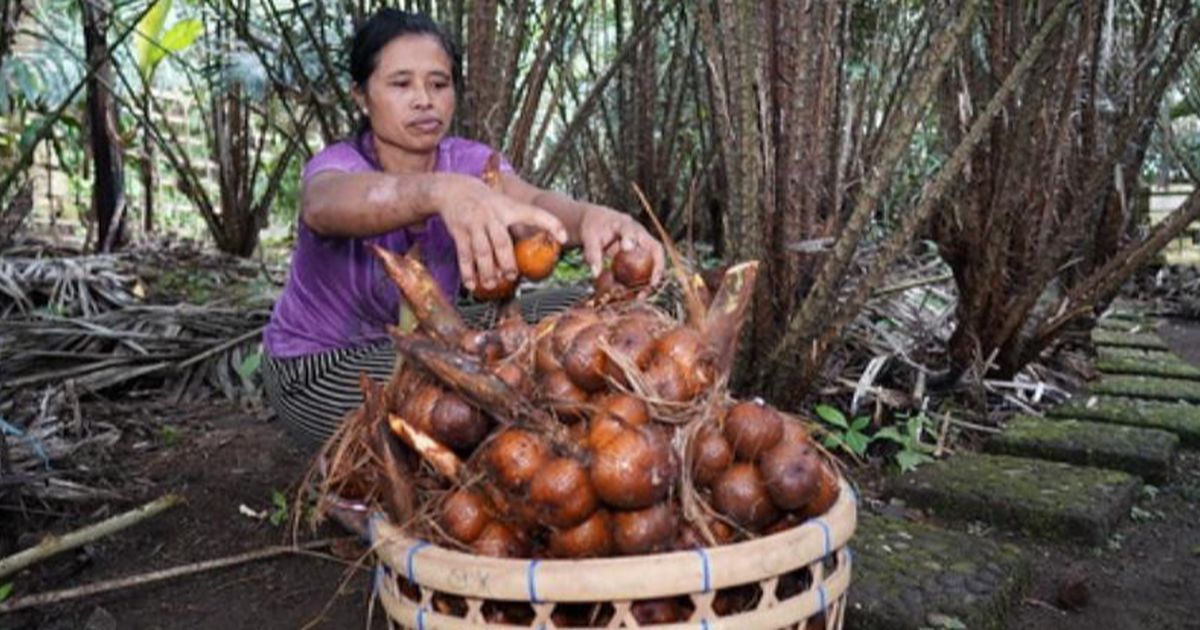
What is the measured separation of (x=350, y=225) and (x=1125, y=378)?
2.75 metres

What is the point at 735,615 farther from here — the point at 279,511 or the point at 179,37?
the point at 179,37

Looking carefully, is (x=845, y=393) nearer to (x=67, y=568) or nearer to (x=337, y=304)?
(x=337, y=304)

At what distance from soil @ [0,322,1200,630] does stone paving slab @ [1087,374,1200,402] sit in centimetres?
43

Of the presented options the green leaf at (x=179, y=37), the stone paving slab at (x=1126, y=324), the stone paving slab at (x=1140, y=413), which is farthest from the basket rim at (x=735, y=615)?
the green leaf at (x=179, y=37)

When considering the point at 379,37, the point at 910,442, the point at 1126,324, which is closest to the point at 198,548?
the point at 379,37

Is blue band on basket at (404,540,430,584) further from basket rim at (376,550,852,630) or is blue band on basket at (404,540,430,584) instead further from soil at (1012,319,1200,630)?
soil at (1012,319,1200,630)

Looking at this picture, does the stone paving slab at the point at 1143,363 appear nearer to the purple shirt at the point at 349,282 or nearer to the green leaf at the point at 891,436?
the green leaf at the point at 891,436

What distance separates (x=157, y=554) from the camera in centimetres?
222

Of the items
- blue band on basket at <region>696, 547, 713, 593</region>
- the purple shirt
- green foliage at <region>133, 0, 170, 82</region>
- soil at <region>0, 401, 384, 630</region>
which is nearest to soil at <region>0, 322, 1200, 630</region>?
soil at <region>0, 401, 384, 630</region>

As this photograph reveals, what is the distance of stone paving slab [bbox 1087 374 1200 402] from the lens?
10.3 feet

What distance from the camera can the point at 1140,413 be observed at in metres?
2.89

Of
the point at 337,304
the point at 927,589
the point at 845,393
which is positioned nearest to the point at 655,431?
the point at 927,589

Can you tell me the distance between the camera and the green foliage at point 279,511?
2.27 meters

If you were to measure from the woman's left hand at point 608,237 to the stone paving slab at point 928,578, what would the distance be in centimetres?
70
